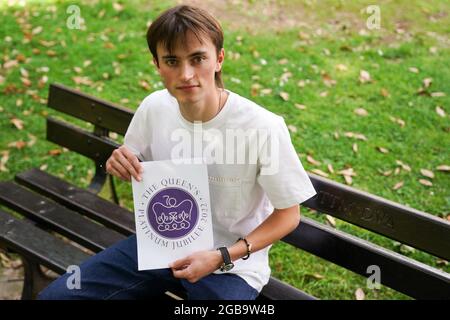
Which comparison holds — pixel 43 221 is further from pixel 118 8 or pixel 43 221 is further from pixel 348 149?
pixel 118 8

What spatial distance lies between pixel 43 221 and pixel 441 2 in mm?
5509

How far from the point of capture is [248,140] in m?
2.01

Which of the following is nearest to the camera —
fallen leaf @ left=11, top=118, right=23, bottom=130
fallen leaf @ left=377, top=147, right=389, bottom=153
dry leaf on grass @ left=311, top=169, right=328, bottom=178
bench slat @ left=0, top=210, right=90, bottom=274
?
bench slat @ left=0, top=210, right=90, bottom=274

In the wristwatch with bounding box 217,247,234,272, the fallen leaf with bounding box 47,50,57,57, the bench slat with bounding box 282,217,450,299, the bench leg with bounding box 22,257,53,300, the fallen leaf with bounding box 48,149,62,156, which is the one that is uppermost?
the fallen leaf with bounding box 47,50,57,57

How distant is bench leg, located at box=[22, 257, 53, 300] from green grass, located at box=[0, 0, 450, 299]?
3.45 feet

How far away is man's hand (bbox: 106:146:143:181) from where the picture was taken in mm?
2070

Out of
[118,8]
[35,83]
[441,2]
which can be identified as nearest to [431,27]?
[441,2]

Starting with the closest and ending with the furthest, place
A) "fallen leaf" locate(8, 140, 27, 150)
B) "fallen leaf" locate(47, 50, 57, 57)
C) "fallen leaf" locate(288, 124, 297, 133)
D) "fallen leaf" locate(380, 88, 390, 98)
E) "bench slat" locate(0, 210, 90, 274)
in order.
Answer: "bench slat" locate(0, 210, 90, 274) < "fallen leaf" locate(8, 140, 27, 150) < "fallen leaf" locate(288, 124, 297, 133) < "fallen leaf" locate(380, 88, 390, 98) < "fallen leaf" locate(47, 50, 57, 57)

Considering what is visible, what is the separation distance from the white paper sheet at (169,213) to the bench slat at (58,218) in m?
0.69

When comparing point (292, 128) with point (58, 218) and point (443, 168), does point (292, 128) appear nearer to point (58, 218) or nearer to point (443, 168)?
point (443, 168)

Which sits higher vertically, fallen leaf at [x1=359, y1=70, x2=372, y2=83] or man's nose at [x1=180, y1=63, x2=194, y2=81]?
man's nose at [x1=180, y1=63, x2=194, y2=81]

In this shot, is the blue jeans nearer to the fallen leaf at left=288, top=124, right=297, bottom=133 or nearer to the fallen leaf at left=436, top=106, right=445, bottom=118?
the fallen leaf at left=288, top=124, right=297, bottom=133

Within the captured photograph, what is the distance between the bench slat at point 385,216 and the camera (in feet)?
6.82

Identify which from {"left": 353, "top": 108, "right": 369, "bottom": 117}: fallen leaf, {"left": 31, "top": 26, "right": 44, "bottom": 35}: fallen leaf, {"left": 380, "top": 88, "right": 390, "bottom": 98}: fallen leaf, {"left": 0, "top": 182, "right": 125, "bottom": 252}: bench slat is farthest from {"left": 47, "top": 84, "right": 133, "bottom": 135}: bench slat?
{"left": 31, "top": 26, "right": 44, "bottom": 35}: fallen leaf
